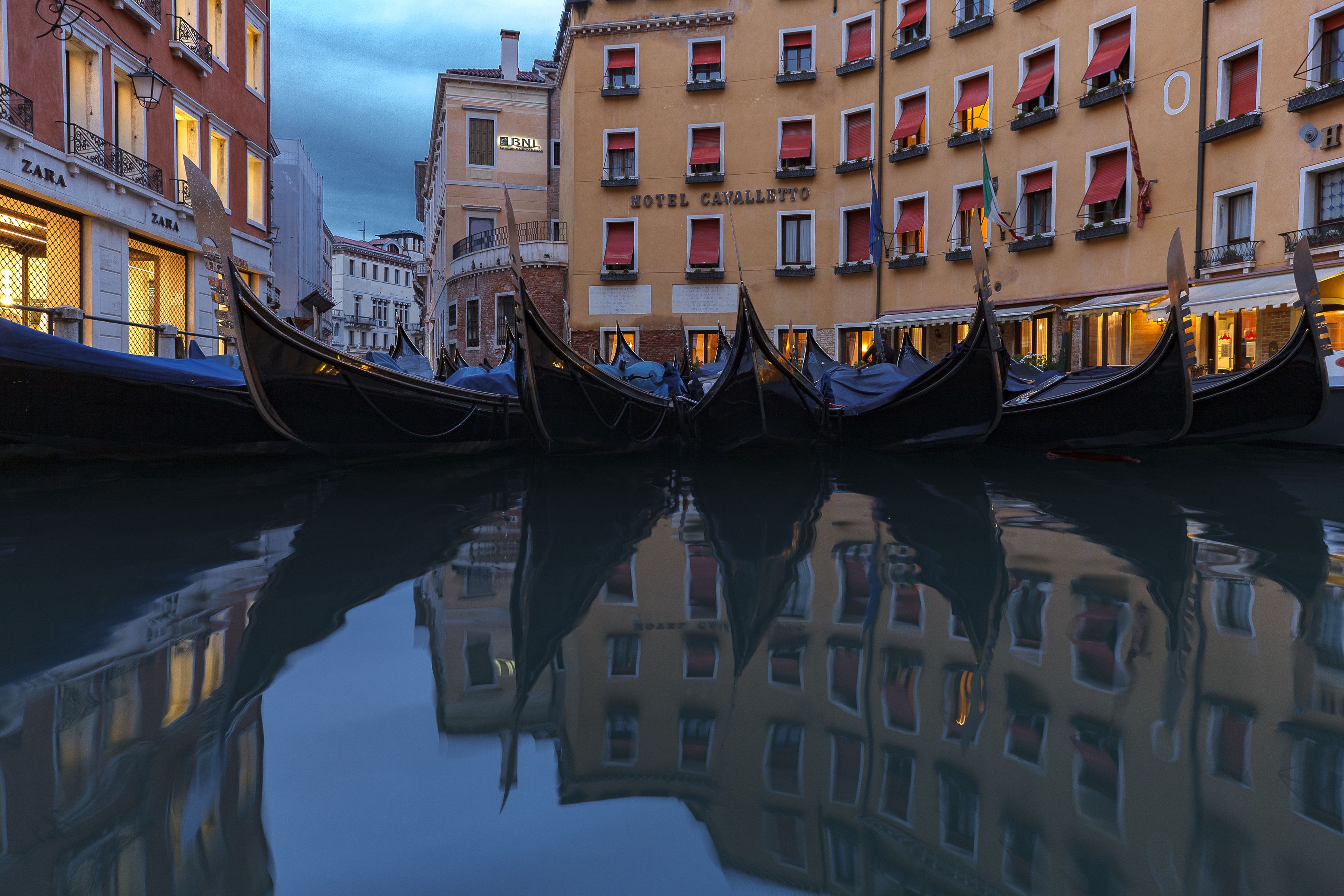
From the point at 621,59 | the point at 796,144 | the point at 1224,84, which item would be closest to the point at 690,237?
the point at 796,144

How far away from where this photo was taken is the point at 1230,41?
9.69 m

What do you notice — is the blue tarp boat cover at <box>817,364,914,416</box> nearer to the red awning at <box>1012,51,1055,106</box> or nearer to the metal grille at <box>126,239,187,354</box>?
the red awning at <box>1012,51,1055,106</box>

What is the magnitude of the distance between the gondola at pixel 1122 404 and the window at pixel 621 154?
9874 millimetres

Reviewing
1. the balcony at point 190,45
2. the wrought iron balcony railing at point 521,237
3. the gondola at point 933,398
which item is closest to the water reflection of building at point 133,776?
the gondola at point 933,398

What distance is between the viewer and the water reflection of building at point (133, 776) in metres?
1.09

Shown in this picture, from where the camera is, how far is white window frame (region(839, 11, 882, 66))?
13.8 m

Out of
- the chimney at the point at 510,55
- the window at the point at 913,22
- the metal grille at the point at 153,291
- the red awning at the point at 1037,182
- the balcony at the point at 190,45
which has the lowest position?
the metal grille at the point at 153,291

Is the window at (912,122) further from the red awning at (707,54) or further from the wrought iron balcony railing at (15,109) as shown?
the wrought iron balcony railing at (15,109)

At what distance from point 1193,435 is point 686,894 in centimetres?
631

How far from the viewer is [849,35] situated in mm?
14172

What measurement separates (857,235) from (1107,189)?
13.0ft

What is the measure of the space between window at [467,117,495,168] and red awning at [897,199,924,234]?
9392 millimetres

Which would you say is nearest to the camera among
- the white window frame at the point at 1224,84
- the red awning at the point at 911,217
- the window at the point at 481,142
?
the white window frame at the point at 1224,84

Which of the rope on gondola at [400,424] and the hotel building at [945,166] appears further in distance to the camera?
the hotel building at [945,166]
